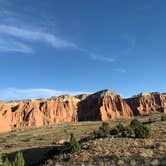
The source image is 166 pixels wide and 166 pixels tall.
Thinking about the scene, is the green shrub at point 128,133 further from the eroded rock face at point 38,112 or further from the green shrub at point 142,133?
the eroded rock face at point 38,112

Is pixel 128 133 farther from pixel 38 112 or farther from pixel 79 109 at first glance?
pixel 79 109

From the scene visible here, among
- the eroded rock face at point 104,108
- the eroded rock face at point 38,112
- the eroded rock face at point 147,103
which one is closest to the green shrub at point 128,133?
the eroded rock face at point 38,112

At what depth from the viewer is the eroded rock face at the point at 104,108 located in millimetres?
144375

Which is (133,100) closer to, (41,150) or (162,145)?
(41,150)

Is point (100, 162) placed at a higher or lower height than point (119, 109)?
lower

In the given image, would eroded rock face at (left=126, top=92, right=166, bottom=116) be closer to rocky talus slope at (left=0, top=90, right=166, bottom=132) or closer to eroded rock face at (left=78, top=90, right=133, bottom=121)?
rocky talus slope at (left=0, top=90, right=166, bottom=132)

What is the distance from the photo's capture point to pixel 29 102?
510 feet

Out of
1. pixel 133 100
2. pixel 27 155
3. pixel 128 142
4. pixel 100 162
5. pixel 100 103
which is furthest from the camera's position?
pixel 133 100

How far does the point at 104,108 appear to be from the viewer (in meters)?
146

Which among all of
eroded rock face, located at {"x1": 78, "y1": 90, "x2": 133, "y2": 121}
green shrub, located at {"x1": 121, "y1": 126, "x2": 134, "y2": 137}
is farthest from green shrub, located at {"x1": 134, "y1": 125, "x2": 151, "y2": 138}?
eroded rock face, located at {"x1": 78, "y1": 90, "x2": 133, "y2": 121}

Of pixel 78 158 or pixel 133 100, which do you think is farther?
pixel 133 100

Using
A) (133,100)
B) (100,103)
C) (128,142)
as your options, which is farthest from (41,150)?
(133,100)

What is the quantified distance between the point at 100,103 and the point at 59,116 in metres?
19.0

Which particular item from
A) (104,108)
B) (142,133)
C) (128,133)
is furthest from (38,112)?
(142,133)
